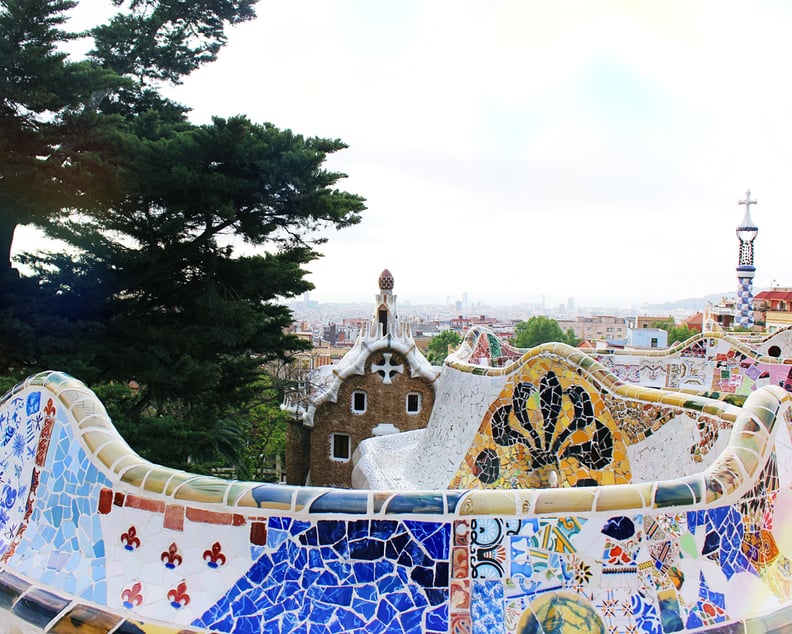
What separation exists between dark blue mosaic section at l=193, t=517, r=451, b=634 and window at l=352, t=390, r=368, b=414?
10.0m

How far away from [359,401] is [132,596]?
395 inches

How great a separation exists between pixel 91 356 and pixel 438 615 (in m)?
6.53

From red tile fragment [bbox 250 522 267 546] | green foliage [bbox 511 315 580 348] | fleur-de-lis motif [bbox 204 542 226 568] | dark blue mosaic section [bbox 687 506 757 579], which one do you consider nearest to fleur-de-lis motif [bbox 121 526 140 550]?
fleur-de-lis motif [bbox 204 542 226 568]

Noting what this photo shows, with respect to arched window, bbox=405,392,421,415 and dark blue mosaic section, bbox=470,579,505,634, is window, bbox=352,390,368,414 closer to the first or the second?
arched window, bbox=405,392,421,415

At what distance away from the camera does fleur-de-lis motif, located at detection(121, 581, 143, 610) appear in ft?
6.59

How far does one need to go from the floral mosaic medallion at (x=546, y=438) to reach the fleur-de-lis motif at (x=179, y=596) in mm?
3190

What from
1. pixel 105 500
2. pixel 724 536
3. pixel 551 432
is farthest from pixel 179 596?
pixel 551 432

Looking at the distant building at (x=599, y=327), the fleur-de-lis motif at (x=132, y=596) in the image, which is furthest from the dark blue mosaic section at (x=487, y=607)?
the distant building at (x=599, y=327)

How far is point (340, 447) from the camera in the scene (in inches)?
479

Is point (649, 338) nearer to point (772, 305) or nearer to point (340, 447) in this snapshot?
point (772, 305)

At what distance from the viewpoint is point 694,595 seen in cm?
205

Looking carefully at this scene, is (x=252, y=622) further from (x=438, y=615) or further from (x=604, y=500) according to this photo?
(x=604, y=500)

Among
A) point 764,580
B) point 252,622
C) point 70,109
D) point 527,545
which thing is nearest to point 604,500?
point 527,545

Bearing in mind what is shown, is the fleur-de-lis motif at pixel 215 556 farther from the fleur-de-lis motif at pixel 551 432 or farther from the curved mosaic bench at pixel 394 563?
the fleur-de-lis motif at pixel 551 432
